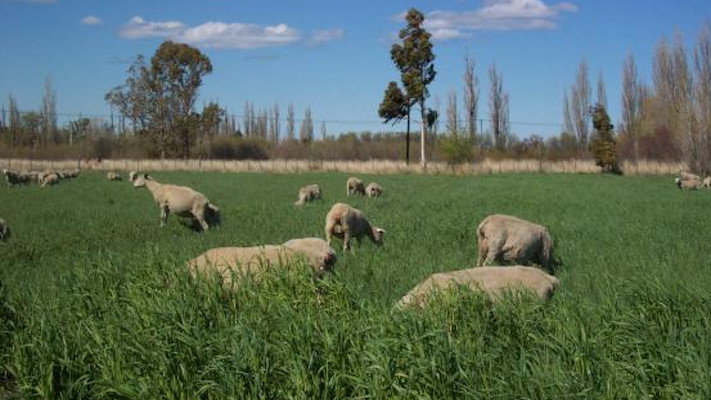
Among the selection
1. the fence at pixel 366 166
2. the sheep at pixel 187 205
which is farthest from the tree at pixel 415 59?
the sheep at pixel 187 205

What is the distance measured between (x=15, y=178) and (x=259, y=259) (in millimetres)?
29377

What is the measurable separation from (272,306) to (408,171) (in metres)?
44.5

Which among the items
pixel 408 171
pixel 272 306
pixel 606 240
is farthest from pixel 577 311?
pixel 408 171

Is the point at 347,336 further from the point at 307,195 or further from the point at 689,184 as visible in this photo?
the point at 689,184

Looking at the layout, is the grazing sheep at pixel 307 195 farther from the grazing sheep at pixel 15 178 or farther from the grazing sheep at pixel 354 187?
the grazing sheep at pixel 15 178

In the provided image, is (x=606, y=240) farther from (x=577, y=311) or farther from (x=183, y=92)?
(x=183, y=92)

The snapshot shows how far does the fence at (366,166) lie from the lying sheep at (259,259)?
4126cm

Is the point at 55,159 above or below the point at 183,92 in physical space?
below

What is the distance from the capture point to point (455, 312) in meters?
6.64

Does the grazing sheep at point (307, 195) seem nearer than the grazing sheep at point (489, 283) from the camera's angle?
No

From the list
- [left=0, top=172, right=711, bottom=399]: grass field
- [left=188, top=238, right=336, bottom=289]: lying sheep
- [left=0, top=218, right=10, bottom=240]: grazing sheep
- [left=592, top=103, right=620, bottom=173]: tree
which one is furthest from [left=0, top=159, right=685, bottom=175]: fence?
[left=188, top=238, right=336, bottom=289]: lying sheep

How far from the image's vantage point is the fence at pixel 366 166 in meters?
51.7

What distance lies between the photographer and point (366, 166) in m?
52.8

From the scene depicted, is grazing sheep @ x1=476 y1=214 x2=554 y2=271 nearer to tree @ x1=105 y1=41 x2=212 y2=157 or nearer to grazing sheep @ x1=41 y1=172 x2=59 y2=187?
grazing sheep @ x1=41 y1=172 x2=59 y2=187
